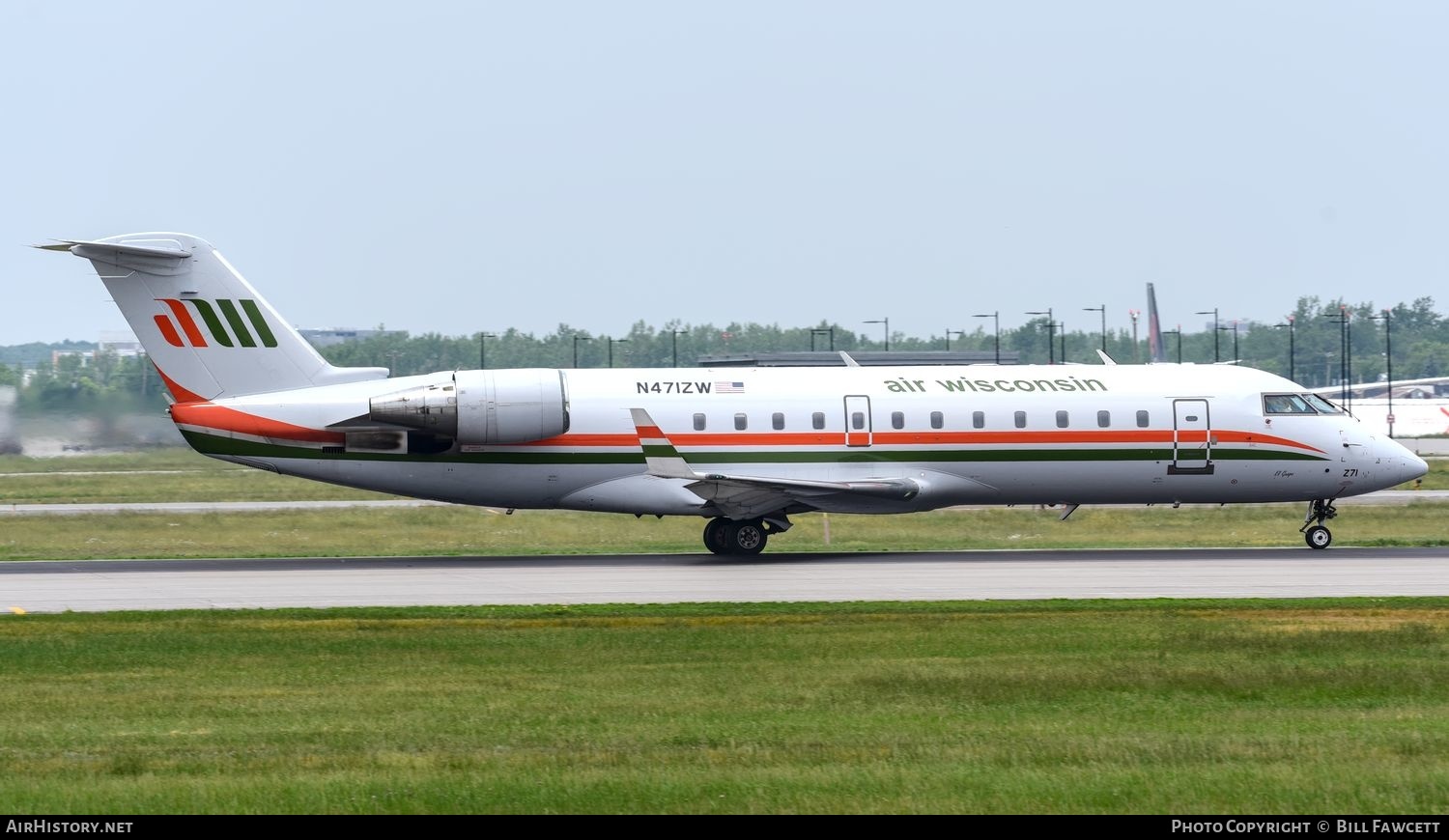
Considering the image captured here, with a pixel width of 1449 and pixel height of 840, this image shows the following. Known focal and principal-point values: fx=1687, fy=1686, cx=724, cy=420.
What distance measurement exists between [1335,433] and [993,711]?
776 inches

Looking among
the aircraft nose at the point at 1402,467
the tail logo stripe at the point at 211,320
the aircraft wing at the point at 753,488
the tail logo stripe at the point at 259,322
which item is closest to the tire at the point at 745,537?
the aircraft wing at the point at 753,488

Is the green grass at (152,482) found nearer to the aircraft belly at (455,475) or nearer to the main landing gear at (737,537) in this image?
the aircraft belly at (455,475)

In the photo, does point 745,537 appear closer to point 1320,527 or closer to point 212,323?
point 212,323

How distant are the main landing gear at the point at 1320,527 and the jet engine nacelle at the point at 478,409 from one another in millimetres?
13549

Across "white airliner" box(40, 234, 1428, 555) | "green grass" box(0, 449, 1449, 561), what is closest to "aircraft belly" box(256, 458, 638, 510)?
"white airliner" box(40, 234, 1428, 555)

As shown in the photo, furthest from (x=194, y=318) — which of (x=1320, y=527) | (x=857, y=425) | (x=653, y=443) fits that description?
(x=1320, y=527)

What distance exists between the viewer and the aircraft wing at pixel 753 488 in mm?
28719

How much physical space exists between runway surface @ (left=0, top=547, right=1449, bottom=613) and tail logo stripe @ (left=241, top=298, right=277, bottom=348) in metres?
3.87

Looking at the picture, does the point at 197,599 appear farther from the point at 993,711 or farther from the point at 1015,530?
the point at 1015,530

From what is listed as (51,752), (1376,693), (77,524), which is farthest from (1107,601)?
(77,524)

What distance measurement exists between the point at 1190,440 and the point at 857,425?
19.9 feet

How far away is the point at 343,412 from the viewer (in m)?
29.1

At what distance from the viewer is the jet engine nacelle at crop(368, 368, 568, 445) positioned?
28812 mm

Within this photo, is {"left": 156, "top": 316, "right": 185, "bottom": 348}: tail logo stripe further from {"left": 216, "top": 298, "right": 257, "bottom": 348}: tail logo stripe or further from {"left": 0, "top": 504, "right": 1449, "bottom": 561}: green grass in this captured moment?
{"left": 0, "top": 504, "right": 1449, "bottom": 561}: green grass
